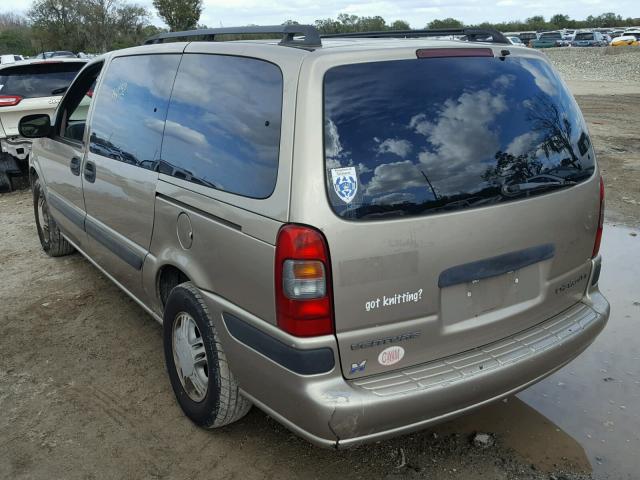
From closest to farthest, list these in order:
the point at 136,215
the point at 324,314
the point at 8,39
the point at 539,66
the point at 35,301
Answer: the point at 324,314, the point at 539,66, the point at 136,215, the point at 35,301, the point at 8,39

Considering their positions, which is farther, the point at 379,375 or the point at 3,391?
the point at 3,391

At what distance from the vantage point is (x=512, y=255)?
2645 mm

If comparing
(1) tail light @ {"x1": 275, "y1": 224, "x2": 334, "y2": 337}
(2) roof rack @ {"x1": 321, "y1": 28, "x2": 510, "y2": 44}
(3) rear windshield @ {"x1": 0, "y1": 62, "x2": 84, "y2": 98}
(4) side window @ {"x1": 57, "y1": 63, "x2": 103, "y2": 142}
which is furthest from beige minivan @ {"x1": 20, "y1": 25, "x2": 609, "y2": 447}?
(3) rear windshield @ {"x1": 0, "y1": 62, "x2": 84, "y2": 98}

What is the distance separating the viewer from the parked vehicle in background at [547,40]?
55.0 m

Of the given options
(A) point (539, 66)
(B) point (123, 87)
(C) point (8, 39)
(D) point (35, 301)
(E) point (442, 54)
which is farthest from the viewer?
(C) point (8, 39)

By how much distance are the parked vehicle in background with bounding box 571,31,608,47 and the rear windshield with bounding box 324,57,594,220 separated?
5658cm

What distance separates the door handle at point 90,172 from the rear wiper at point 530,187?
2.74 metres

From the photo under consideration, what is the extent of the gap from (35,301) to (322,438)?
348 cm

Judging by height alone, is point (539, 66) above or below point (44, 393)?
above

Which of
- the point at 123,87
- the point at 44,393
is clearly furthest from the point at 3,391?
the point at 123,87

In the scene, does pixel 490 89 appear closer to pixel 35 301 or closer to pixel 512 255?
pixel 512 255

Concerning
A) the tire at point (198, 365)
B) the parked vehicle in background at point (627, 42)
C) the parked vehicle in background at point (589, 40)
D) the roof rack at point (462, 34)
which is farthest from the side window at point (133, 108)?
the parked vehicle in background at point (589, 40)

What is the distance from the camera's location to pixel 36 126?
16.5 ft

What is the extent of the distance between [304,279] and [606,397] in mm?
2160
